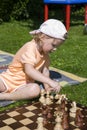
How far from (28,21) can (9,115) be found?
4.86 metres

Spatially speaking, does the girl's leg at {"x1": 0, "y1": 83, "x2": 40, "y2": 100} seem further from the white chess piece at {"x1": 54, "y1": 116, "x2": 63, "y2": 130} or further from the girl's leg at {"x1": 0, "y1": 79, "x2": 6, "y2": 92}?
the white chess piece at {"x1": 54, "y1": 116, "x2": 63, "y2": 130}

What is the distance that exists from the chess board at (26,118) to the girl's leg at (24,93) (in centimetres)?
7

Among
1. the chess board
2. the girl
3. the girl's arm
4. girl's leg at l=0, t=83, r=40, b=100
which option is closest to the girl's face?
the girl

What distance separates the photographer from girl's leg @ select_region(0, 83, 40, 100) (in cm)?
246

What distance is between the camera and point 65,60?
3717 millimetres

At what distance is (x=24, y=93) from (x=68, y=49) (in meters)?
1.88

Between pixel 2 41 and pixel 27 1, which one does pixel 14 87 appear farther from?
pixel 27 1

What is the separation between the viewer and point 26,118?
85.5 inches

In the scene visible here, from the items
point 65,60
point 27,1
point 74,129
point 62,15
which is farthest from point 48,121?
point 62,15

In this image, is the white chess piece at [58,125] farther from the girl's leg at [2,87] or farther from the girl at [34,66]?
the girl's leg at [2,87]

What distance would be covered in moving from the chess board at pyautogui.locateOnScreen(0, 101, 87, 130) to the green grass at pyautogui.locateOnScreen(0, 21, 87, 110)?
1.17 ft

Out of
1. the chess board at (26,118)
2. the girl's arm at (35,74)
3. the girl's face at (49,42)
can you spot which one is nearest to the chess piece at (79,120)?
the chess board at (26,118)

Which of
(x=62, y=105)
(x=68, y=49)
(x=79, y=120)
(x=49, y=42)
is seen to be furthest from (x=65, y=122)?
(x=68, y=49)

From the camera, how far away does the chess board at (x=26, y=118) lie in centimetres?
205
